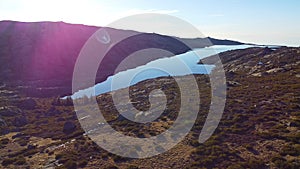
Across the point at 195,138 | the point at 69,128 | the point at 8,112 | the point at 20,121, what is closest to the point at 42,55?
the point at 8,112

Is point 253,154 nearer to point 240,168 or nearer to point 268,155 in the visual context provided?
point 268,155

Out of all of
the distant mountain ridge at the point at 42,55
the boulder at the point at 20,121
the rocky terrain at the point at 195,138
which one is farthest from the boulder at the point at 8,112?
the distant mountain ridge at the point at 42,55

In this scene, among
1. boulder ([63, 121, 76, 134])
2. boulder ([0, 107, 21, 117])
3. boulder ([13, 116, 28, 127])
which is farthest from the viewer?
boulder ([0, 107, 21, 117])

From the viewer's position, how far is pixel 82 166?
84.4ft

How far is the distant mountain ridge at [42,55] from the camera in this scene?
100250mm

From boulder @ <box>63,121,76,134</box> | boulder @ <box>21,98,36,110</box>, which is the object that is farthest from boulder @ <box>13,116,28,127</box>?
boulder @ <box>21,98,36,110</box>

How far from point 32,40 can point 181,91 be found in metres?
99.1

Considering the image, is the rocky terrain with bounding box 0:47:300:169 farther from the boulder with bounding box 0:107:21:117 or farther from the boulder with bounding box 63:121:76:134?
the boulder with bounding box 0:107:21:117

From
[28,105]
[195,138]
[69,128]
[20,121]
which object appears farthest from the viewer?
[28,105]

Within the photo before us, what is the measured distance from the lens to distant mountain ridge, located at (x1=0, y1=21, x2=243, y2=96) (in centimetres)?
10025

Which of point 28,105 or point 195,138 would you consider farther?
point 28,105

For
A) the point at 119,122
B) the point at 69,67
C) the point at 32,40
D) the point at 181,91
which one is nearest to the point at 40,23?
the point at 32,40

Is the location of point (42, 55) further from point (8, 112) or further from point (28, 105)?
point (8, 112)

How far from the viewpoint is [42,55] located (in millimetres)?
122875
